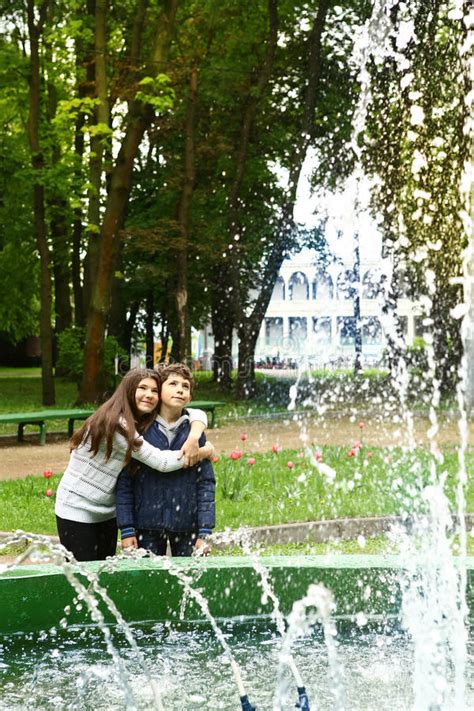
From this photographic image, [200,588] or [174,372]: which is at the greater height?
[174,372]

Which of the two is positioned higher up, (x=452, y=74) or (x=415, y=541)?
(x=452, y=74)

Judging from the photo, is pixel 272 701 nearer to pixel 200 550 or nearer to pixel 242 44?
pixel 200 550

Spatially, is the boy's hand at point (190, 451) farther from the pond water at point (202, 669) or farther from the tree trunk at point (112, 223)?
the tree trunk at point (112, 223)

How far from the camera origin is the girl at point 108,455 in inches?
213

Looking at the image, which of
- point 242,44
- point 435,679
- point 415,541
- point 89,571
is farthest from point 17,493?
point 242,44

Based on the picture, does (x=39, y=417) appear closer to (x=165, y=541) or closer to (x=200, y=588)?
(x=200, y=588)

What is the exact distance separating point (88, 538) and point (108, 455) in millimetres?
556

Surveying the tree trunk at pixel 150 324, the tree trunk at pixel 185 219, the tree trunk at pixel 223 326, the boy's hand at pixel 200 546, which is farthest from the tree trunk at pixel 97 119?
the boy's hand at pixel 200 546

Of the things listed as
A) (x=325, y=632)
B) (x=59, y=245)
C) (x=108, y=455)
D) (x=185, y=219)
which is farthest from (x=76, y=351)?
(x=325, y=632)

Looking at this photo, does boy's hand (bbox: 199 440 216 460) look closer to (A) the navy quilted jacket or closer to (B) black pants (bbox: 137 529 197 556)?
(A) the navy quilted jacket

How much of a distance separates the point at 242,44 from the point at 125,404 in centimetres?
2403

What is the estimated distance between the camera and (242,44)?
2833 cm

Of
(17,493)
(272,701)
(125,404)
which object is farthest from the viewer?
(17,493)

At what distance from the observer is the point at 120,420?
17.8 ft
